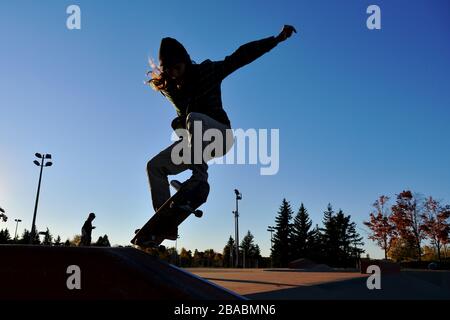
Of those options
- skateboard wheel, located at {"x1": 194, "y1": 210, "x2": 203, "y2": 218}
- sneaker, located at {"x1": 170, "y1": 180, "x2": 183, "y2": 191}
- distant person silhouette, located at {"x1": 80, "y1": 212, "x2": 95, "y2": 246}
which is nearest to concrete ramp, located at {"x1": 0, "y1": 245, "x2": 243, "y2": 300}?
skateboard wheel, located at {"x1": 194, "y1": 210, "x2": 203, "y2": 218}

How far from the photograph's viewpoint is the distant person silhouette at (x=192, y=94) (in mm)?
3668

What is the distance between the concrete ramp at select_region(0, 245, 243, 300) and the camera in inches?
80.4

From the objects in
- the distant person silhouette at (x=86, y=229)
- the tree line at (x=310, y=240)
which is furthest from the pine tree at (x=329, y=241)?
the distant person silhouette at (x=86, y=229)

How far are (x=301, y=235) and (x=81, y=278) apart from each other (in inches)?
2638

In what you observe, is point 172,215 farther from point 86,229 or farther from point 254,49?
point 86,229

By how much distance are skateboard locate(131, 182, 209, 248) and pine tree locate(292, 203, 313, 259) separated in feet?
202

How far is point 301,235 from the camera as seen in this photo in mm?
66125

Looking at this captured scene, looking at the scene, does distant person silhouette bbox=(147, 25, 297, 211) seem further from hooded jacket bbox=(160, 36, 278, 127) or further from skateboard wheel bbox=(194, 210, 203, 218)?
skateboard wheel bbox=(194, 210, 203, 218)

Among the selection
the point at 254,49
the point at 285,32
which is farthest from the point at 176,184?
the point at 285,32

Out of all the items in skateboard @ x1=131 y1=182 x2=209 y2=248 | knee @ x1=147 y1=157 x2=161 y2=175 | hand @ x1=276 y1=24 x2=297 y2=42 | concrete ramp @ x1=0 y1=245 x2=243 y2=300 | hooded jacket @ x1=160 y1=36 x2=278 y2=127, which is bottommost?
concrete ramp @ x1=0 y1=245 x2=243 y2=300

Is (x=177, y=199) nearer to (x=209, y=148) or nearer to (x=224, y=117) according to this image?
(x=209, y=148)

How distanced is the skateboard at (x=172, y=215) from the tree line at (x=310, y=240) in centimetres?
5888
